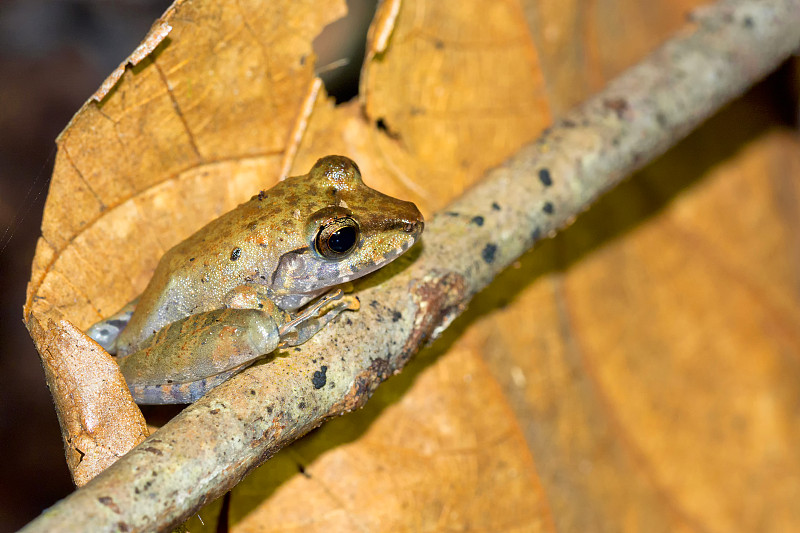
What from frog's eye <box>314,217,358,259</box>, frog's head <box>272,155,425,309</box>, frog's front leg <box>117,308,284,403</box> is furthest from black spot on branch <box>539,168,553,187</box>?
frog's front leg <box>117,308,284,403</box>

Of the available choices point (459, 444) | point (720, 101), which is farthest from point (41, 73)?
point (720, 101)

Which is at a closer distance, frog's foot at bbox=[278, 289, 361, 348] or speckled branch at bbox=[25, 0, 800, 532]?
speckled branch at bbox=[25, 0, 800, 532]

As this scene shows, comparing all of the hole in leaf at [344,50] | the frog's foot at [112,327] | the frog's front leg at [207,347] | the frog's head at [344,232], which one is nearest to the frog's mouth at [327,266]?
the frog's head at [344,232]

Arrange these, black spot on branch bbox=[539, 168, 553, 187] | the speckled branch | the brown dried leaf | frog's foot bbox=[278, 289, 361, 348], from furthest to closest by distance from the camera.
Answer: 1. black spot on branch bbox=[539, 168, 553, 187]
2. frog's foot bbox=[278, 289, 361, 348]
3. the brown dried leaf
4. the speckled branch

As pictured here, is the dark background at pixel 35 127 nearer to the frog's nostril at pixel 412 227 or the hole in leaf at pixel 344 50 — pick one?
the hole in leaf at pixel 344 50

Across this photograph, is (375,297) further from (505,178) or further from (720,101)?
(720,101)

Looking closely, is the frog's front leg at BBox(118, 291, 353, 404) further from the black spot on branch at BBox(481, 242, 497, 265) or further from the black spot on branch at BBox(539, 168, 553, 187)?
the black spot on branch at BBox(539, 168, 553, 187)

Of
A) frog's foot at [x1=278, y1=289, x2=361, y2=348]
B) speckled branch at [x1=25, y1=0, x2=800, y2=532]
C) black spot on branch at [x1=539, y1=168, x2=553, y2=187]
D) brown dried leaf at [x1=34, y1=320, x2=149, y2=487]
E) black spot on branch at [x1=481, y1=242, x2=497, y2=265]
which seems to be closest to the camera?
speckled branch at [x1=25, y1=0, x2=800, y2=532]
